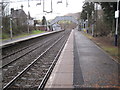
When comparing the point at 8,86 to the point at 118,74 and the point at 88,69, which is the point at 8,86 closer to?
the point at 88,69

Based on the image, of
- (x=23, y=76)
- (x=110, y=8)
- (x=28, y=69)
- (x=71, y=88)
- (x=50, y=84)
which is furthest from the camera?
(x=110, y=8)

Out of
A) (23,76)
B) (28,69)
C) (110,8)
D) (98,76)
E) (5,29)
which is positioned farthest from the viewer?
(5,29)

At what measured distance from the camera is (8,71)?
8.52m

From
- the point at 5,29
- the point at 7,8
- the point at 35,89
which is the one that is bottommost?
the point at 35,89

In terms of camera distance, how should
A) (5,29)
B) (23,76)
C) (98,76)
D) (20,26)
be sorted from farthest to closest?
(20,26), (5,29), (23,76), (98,76)

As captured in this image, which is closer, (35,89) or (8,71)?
(35,89)

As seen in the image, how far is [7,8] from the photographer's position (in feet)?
133

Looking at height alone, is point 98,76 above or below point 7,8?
below

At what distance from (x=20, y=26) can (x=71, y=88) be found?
143 feet

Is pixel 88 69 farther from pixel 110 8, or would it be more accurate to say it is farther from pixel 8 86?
pixel 110 8

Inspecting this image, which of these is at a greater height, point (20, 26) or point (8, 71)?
point (20, 26)

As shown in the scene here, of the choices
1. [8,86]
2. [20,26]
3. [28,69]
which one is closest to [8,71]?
[28,69]

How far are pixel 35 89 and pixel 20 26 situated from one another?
140 ft

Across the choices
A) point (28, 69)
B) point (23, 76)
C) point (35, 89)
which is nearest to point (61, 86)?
point (35, 89)
